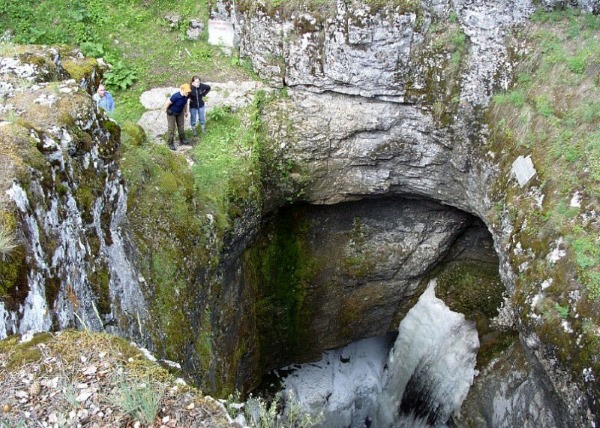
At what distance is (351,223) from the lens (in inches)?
492

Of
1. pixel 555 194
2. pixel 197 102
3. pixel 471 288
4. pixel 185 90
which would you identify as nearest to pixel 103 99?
pixel 185 90

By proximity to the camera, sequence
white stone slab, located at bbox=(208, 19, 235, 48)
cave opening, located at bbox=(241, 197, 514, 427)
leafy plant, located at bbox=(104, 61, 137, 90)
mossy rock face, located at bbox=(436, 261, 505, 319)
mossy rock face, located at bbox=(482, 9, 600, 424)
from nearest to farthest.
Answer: mossy rock face, located at bbox=(482, 9, 600, 424) → leafy plant, located at bbox=(104, 61, 137, 90) → white stone slab, located at bbox=(208, 19, 235, 48) → cave opening, located at bbox=(241, 197, 514, 427) → mossy rock face, located at bbox=(436, 261, 505, 319)

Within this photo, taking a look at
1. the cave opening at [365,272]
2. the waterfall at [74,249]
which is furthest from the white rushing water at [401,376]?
the waterfall at [74,249]

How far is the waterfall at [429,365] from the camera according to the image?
40.7 feet

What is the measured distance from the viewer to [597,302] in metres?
6.90

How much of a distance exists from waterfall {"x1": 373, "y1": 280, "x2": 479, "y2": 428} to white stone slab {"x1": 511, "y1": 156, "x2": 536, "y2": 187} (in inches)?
183

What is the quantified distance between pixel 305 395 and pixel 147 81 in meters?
8.25

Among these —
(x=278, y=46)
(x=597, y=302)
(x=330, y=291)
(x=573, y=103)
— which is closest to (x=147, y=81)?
(x=278, y=46)

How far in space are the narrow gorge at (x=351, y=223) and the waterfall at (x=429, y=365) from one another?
0.05m

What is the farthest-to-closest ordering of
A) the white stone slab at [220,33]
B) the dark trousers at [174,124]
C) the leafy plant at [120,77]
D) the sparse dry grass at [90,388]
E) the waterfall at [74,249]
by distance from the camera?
the white stone slab at [220,33]
the leafy plant at [120,77]
the dark trousers at [174,124]
the waterfall at [74,249]
the sparse dry grass at [90,388]

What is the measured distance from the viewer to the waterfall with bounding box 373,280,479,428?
12391mm

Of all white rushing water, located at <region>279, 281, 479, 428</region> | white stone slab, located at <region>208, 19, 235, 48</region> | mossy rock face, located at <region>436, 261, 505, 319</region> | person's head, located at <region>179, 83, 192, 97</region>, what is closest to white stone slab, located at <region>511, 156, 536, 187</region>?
mossy rock face, located at <region>436, 261, 505, 319</region>

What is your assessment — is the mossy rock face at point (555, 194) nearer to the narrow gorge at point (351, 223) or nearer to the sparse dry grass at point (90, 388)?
the narrow gorge at point (351, 223)

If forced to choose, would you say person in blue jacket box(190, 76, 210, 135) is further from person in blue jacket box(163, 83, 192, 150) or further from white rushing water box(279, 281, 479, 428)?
white rushing water box(279, 281, 479, 428)
